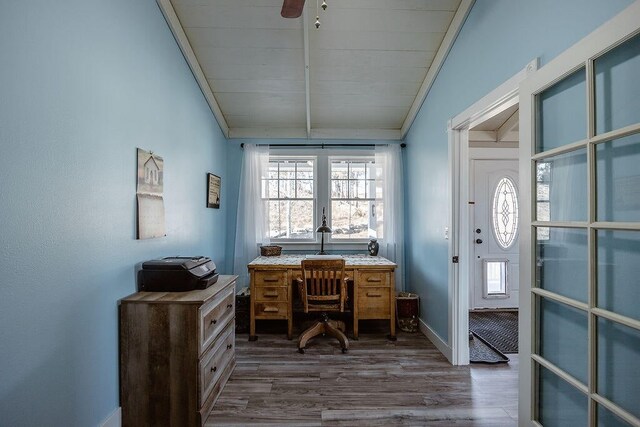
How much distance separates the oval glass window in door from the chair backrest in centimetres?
257

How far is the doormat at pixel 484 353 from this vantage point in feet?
9.04

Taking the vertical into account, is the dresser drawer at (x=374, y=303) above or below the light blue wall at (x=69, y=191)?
below

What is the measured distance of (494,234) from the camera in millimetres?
4168

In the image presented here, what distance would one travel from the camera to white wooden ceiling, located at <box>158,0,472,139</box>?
2529mm

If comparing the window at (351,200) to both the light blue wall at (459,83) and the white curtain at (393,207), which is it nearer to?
the white curtain at (393,207)

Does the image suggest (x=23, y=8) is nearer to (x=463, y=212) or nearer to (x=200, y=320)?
(x=200, y=320)

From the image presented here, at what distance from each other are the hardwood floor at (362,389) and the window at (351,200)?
60.6 inches

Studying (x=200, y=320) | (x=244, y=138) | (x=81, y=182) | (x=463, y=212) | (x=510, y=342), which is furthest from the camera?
(x=244, y=138)

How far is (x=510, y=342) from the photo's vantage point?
315 cm

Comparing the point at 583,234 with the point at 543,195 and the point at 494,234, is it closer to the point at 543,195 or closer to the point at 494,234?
the point at 543,195

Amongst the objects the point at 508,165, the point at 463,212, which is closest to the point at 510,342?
the point at 463,212

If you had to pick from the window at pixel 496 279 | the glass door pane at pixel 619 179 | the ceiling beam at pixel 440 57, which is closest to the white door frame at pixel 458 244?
the ceiling beam at pixel 440 57

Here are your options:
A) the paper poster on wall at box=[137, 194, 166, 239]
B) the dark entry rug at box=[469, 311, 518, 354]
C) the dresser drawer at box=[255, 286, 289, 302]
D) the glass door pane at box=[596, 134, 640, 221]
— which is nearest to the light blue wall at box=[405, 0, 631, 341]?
the glass door pane at box=[596, 134, 640, 221]

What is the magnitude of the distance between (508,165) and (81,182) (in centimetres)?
462
